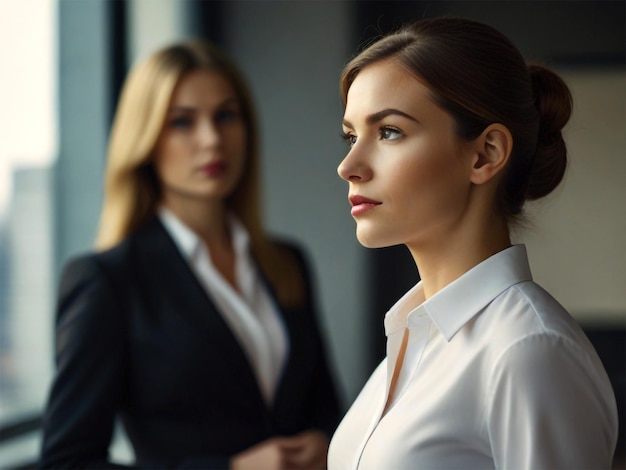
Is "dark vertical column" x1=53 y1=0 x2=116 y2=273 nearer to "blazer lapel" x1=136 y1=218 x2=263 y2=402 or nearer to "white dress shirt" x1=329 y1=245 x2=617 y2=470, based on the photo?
"blazer lapel" x1=136 y1=218 x2=263 y2=402

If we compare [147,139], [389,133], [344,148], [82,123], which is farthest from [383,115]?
[344,148]

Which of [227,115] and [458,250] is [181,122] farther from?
[458,250]

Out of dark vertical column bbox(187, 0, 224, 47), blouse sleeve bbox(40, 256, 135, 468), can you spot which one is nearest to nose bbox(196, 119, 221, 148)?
blouse sleeve bbox(40, 256, 135, 468)

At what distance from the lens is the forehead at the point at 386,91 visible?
814 mm

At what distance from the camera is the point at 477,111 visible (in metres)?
0.80

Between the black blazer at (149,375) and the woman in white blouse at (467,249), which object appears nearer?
the woman in white blouse at (467,249)

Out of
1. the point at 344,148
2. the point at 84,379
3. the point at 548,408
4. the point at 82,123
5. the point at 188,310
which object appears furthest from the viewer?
the point at 344,148

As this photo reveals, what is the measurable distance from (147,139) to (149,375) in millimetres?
502

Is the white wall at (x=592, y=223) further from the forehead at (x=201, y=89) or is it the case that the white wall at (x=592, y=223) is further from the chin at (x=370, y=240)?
the chin at (x=370, y=240)

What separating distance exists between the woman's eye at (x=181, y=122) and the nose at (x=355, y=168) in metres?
1.09

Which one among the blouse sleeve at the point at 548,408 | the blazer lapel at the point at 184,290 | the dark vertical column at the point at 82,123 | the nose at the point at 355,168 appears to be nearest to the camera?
the blouse sleeve at the point at 548,408

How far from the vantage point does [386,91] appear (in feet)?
2.70

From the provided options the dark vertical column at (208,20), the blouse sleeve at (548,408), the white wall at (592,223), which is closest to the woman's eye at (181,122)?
the blouse sleeve at (548,408)

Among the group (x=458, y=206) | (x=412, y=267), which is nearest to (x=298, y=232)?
(x=412, y=267)
